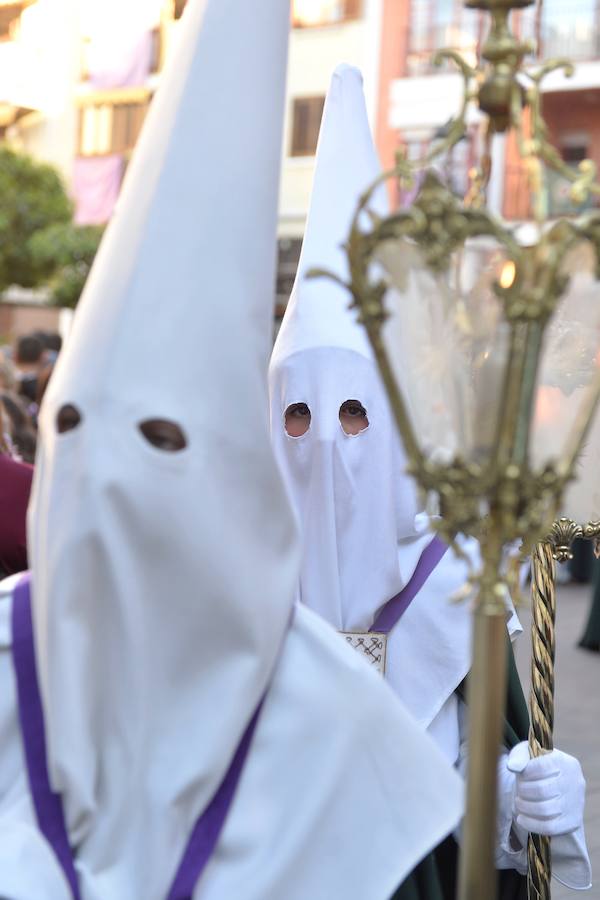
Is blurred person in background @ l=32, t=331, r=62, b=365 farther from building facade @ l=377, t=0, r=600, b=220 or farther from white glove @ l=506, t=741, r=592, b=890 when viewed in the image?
building facade @ l=377, t=0, r=600, b=220

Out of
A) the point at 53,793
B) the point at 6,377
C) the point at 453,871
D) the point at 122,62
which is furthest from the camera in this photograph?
the point at 122,62

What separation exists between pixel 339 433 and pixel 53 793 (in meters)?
1.29

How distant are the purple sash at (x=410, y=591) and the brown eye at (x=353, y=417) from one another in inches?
12.6

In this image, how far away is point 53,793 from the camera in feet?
6.95

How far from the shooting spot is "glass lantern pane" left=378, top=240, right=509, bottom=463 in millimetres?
1639

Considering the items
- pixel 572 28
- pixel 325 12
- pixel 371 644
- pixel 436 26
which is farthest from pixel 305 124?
pixel 371 644

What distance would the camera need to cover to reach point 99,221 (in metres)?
26.5

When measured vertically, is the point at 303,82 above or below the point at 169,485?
below

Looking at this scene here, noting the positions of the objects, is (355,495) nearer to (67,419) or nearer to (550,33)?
(67,419)

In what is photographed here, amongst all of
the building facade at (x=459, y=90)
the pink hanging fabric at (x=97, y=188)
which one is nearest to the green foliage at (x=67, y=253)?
the pink hanging fabric at (x=97, y=188)

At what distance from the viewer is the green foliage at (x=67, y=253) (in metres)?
25.4

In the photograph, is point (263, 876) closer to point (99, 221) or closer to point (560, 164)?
point (560, 164)

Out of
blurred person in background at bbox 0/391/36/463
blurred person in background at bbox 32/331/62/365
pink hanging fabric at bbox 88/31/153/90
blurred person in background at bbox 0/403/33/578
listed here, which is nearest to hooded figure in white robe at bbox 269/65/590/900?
blurred person in background at bbox 0/403/33/578

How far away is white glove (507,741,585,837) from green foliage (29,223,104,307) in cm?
2299
